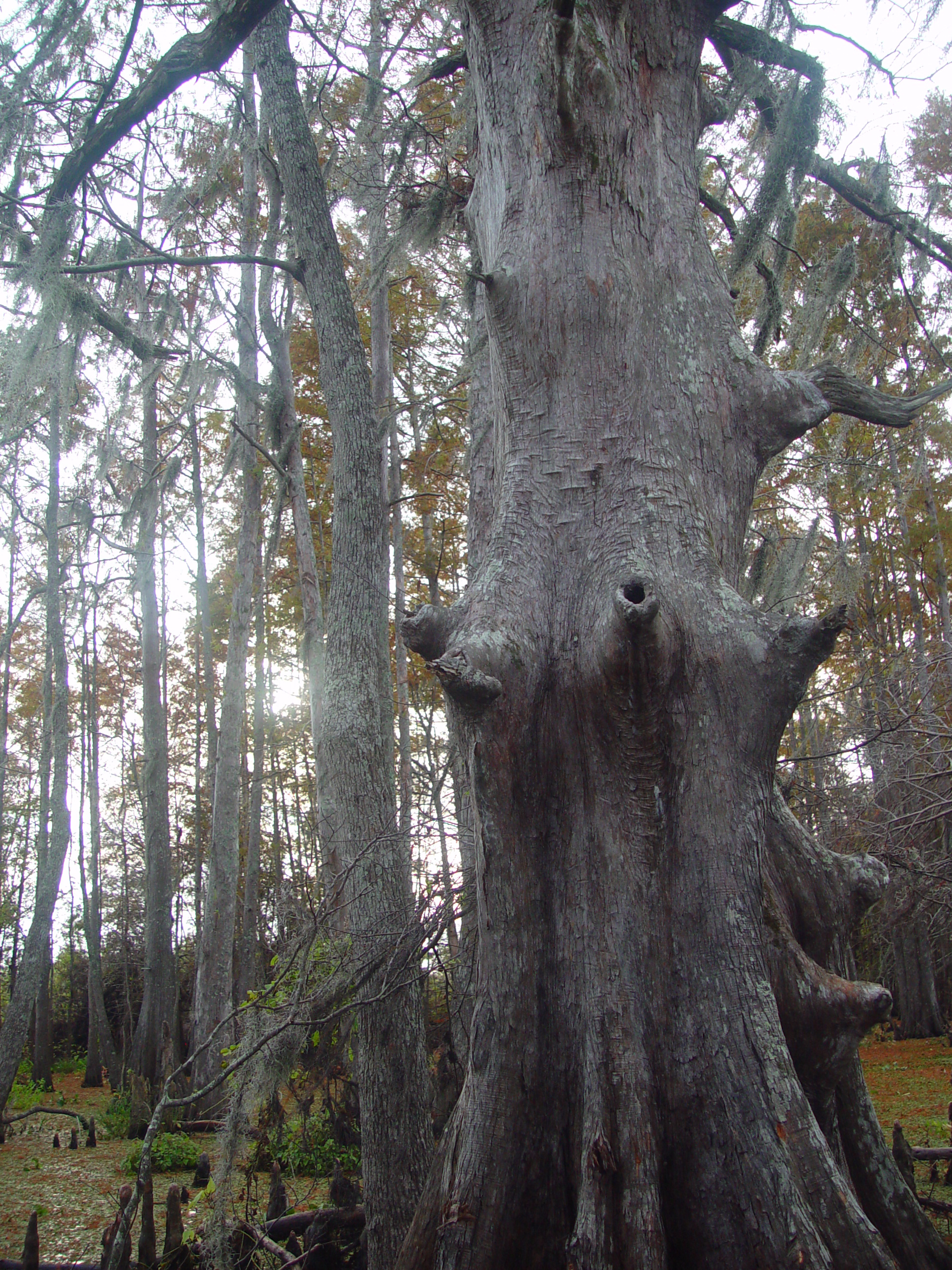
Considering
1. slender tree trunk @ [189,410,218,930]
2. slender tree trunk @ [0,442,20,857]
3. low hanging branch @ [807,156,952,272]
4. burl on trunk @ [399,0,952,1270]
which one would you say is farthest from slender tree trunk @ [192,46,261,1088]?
burl on trunk @ [399,0,952,1270]

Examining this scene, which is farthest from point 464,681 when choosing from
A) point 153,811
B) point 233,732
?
point 153,811

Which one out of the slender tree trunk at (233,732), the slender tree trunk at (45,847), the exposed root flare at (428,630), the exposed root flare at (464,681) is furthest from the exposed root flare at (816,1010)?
the slender tree trunk at (45,847)

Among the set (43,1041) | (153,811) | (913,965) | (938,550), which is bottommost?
(43,1041)

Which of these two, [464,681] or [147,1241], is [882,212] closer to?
[464,681]

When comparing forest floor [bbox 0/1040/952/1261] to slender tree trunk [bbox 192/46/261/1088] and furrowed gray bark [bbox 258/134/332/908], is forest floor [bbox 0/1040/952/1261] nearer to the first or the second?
slender tree trunk [bbox 192/46/261/1088]

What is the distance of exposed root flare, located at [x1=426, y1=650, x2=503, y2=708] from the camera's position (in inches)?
79.2

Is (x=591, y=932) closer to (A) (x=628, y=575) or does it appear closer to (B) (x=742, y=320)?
(A) (x=628, y=575)

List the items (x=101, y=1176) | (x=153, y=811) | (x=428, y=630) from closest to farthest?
1. (x=428, y=630)
2. (x=101, y=1176)
3. (x=153, y=811)

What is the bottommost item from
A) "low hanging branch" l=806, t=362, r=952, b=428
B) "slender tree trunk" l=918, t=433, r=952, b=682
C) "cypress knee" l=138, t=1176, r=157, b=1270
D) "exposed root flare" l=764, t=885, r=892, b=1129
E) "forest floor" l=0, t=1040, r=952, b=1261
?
"forest floor" l=0, t=1040, r=952, b=1261

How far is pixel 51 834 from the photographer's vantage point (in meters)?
9.18

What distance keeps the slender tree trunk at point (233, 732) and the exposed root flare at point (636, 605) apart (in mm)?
7790

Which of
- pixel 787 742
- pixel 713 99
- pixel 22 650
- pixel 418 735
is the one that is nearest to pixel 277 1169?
pixel 713 99

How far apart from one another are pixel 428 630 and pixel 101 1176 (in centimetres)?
756

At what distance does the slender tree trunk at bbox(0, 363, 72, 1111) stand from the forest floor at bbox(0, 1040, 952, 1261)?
99 centimetres
